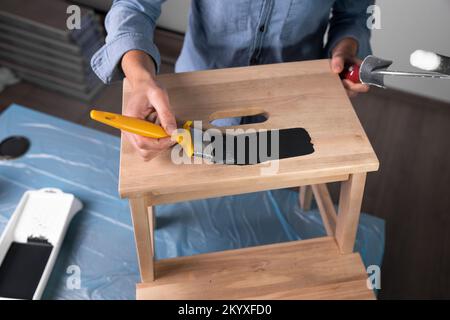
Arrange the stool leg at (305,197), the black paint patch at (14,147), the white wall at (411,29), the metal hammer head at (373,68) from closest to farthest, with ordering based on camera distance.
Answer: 1. the metal hammer head at (373,68)
2. the stool leg at (305,197)
3. the black paint patch at (14,147)
4. the white wall at (411,29)

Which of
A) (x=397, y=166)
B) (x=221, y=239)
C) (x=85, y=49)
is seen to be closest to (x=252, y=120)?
(x=221, y=239)

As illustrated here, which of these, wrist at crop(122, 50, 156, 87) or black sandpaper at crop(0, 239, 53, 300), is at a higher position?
wrist at crop(122, 50, 156, 87)

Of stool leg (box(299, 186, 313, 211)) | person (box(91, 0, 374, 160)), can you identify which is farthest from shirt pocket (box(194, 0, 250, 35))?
stool leg (box(299, 186, 313, 211))

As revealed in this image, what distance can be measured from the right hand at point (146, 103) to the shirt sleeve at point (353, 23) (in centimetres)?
40

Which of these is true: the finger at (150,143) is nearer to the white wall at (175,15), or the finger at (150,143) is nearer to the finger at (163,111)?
the finger at (163,111)

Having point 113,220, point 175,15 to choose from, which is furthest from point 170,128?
point 175,15

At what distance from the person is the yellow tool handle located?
0.01 m

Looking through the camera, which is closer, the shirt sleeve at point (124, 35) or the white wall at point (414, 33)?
the shirt sleeve at point (124, 35)

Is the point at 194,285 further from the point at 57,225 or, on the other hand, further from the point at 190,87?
the point at 57,225

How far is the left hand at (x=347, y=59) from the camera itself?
80 cm

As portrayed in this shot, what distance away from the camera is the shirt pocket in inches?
32.1

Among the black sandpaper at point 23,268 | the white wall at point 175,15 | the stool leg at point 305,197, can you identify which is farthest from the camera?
the white wall at point 175,15

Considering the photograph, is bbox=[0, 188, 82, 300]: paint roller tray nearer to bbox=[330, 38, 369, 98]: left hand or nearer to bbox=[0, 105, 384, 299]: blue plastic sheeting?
bbox=[0, 105, 384, 299]: blue plastic sheeting

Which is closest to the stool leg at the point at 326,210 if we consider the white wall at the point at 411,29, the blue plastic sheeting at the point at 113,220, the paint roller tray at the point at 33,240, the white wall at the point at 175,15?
the blue plastic sheeting at the point at 113,220
